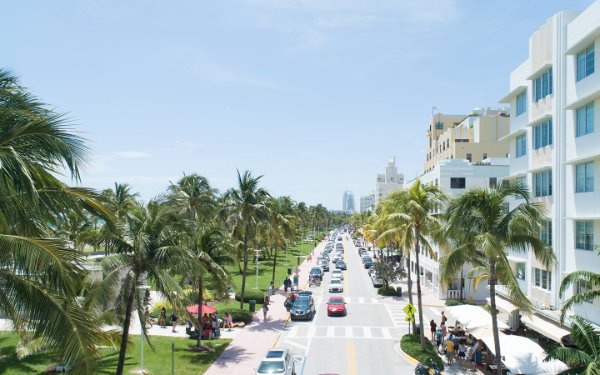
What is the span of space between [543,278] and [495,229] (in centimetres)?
1073

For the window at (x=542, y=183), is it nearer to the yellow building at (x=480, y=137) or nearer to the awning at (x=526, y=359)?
the awning at (x=526, y=359)

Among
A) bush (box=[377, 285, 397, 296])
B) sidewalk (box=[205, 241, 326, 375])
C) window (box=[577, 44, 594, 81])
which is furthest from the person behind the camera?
bush (box=[377, 285, 397, 296])

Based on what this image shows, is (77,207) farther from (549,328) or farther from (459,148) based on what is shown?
(459,148)

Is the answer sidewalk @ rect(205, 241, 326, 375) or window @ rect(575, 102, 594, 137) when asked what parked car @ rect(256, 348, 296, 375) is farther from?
window @ rect(575, 102, 594, 137)

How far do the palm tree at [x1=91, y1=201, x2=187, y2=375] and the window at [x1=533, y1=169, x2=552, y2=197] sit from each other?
1876cm

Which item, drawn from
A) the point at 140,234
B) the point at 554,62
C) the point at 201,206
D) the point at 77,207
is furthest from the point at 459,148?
the point at 77,207

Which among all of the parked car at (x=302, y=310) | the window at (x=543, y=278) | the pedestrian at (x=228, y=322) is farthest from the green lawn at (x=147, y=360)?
the window at (x=543, y=278)

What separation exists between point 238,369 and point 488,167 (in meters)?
33.1

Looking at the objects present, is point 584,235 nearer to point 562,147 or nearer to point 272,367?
point 562,147

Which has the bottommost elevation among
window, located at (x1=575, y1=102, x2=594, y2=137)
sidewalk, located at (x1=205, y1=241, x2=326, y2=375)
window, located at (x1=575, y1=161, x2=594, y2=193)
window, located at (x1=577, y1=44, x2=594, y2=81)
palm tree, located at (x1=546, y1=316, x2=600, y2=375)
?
sidewalk, located at (x1=205, y1=241, x2=326, y2=375)

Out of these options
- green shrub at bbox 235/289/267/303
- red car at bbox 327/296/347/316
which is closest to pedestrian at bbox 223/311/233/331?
red car at bbox 327/296/347/316

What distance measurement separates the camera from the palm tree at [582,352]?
13312 mm

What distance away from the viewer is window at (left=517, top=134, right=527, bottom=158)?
29902 millimetres

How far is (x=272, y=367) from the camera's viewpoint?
2111cm
